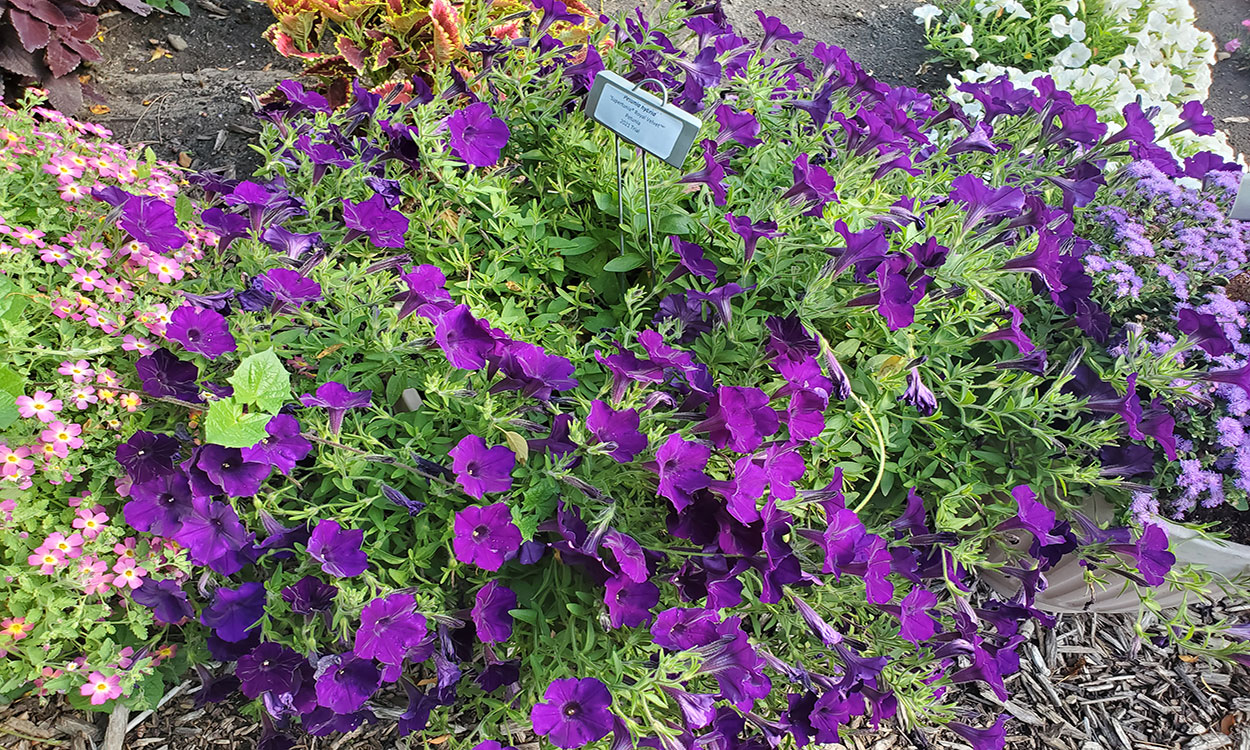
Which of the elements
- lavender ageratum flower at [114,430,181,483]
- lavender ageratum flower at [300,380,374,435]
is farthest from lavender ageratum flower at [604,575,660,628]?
lavender ageratum flower at [114,430,181,483]

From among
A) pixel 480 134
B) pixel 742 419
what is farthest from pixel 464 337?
pixel 480 134

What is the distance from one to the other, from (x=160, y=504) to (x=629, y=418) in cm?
103

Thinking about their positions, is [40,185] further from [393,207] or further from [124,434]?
[393,207]

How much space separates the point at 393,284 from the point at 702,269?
0.76 m

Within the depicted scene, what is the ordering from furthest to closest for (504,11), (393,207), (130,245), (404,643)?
(504,11), (393,207), (130,245), (404,643)

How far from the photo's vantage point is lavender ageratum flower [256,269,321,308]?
170 cm

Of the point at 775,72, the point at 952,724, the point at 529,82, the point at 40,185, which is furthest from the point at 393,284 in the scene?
the point at 952,724

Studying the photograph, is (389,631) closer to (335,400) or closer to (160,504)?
(335,400)

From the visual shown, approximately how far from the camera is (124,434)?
6.14ft

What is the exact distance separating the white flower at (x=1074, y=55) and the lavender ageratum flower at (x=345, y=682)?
4196 mm

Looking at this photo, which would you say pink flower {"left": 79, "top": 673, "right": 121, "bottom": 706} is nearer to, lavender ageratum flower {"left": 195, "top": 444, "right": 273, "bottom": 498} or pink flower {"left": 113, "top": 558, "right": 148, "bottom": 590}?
pink flower {"left": 113, "top": 558, "right": 148, "bottom": 590}

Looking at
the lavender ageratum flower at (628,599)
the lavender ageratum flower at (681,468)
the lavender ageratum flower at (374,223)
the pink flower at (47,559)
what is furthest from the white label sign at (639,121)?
the pink flower at (47,559)

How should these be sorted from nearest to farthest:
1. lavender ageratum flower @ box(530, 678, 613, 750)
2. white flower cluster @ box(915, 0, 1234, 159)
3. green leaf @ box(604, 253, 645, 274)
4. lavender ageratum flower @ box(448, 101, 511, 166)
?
lavender ageratum flower @ box(530, 678, 613, 750) → lavender ageratum flower @ box(448, 101, 511, 166) → green leaf @ box(604, 253, 645, 274) → white flower cluster @ box(915, 0, 1234, 159)

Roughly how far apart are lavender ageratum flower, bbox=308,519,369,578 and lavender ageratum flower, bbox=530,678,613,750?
0.46 metres
